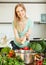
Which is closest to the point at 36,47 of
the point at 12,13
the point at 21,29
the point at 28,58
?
the point at 28,58

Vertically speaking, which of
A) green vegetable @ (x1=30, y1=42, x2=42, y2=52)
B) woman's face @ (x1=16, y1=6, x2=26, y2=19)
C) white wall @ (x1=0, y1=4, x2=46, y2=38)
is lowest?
white wall @ (x1=0, y1=4, x2=46, y2=38)

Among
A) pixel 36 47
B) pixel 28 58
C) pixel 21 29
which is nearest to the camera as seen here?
pixel 28 58

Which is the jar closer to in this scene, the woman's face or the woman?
the woman

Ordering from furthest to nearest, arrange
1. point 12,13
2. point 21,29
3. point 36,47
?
point 12,13 → point 21,29 → point 36,47

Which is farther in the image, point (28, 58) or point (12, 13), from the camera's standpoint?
point (12, 13)

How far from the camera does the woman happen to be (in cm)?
117

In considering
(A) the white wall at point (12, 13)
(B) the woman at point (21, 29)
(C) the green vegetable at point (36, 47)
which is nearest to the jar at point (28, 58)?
(C) the green vegetable at point (36, 47)

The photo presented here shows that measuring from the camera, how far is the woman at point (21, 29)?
1.17 m

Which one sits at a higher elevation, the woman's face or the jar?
the woman's face

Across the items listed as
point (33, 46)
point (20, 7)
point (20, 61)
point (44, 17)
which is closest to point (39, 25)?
point (44, 17)

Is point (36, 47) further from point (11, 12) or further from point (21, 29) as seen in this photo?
point (11, 12)

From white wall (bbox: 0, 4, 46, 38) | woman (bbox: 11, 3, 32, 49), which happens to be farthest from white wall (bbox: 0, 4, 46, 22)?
woman (bbox: 11, 3, 32, 49)

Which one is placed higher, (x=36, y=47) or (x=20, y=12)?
(x=20, y=12)

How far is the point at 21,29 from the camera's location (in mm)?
1213
